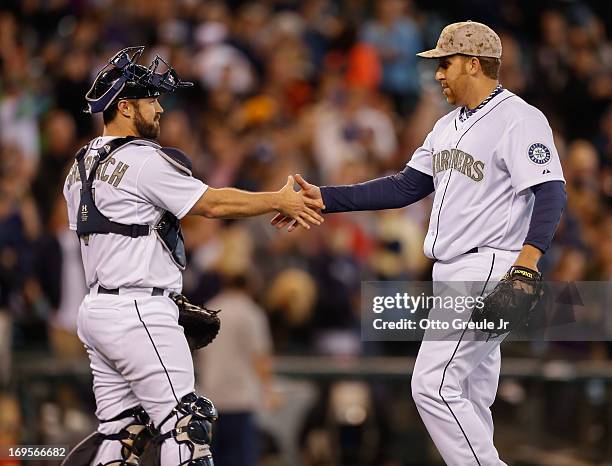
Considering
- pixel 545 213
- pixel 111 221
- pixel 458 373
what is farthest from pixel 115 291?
pixel 545 213

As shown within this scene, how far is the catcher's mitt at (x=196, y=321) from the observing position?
6.59m

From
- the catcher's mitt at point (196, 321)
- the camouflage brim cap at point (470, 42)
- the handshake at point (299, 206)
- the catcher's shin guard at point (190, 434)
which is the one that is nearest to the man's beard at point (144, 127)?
the handshake at point (299, 206)

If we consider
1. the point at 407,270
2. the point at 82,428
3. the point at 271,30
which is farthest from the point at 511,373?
the point at 271,30

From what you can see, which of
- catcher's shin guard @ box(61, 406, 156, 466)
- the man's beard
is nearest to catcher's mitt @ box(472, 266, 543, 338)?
catcher's shin guard @ box(61, 406, 156, 466)

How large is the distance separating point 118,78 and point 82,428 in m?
4.10

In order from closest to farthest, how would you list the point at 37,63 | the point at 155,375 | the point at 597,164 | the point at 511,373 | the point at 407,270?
the point at 155,375
the point at 511,373
the point at 407,270
the point at 37,63
the point at 597,164

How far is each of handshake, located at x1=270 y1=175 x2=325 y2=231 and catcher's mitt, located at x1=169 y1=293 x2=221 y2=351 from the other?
619mm

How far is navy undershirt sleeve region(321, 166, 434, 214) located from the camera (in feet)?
22.9

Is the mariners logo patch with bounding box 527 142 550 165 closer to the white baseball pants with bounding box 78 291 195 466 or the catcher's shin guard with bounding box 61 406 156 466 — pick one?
the white baseball pants with bounding box 78 291 195 466

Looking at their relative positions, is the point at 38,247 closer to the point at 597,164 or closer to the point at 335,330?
the point at 335,330

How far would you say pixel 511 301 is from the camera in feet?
19.9

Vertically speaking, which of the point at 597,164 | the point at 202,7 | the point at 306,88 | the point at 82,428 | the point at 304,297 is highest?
the point at 202,7

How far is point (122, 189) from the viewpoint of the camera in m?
6.16

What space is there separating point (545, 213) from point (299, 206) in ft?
4.16
